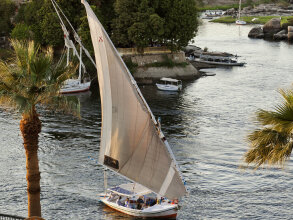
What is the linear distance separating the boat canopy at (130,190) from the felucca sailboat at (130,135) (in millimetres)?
1952

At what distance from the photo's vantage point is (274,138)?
24531 mm

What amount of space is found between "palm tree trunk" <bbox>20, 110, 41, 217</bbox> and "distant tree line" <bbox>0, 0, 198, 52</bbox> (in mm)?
66021

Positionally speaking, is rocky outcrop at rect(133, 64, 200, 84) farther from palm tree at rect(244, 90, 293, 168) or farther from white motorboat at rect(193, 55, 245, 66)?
palm tree at rect(244, 90, 293, 168)

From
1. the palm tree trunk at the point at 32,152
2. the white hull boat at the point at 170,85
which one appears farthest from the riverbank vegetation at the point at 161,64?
the palm tree trunk at the point at 32,152

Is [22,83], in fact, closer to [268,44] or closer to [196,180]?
[196,180]

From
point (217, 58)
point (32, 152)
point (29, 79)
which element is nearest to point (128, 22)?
point (217, 58)

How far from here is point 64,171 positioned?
176 ft

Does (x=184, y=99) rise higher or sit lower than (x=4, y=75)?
lower

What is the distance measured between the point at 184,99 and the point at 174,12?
65.2 ft

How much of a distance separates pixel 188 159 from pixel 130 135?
698 inches

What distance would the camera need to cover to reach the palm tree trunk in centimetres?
2953

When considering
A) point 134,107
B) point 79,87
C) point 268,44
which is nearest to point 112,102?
point 134,107

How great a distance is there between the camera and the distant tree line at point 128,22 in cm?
9525

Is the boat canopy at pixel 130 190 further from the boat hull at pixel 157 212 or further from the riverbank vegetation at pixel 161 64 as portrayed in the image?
the riverbank vegetation at pixel 161 64
